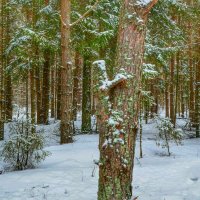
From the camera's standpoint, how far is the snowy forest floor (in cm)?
618

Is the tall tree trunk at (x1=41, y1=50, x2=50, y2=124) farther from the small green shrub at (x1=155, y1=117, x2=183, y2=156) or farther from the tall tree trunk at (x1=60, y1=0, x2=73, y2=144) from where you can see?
the small green shrub at (x1=155, y1=117, x2=183, y2=156)

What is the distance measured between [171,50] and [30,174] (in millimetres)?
9067

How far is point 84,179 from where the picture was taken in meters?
7.20

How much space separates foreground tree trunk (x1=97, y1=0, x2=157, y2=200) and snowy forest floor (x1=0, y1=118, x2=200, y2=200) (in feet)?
7.58

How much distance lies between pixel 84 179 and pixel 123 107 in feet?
12.2

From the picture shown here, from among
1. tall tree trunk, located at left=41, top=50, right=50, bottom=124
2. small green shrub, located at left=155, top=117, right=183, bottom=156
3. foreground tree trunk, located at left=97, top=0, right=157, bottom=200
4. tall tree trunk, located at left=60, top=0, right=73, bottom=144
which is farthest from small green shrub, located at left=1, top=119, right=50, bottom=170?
tall tree trunk, located at left=41, top=50, right=50, bottom=124

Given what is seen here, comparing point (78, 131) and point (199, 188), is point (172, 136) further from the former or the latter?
point (78, 131)

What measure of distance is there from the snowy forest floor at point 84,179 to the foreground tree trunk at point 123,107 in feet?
7.58

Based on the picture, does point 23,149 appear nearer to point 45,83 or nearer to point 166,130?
point 166,130

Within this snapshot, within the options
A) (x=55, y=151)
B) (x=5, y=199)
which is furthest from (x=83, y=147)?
(x=5, y=199)

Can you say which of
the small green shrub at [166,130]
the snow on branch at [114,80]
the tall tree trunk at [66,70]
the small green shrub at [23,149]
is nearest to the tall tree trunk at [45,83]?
the tall tree trunk at [66,70]

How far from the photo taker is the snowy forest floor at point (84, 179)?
6.18 metres

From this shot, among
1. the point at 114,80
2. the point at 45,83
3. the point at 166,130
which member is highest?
the point at 45,83

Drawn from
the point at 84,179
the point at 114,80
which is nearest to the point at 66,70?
the point at 84,179
